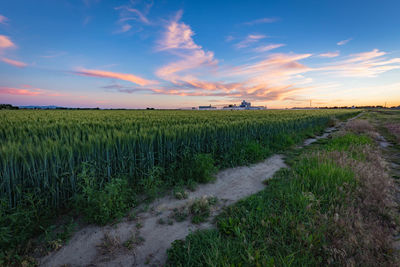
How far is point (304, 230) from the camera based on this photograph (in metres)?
2.86

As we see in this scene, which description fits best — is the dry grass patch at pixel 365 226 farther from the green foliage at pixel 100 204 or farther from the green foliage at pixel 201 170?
the green foliage at pixel 100 204

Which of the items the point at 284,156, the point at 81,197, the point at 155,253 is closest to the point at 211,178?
the point at 155,253

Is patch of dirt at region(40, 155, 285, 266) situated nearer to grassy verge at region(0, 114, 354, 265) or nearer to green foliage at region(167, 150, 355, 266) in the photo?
grassy verge at region(0, 114, 354, 265)

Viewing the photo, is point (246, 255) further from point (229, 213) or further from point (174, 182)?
point (174, 182)

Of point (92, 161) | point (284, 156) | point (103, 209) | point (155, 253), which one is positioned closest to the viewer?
point (155, 253)

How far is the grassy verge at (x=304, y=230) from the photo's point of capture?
2.43 meters

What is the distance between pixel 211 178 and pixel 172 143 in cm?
165

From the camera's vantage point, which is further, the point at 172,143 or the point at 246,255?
the point at 172,143

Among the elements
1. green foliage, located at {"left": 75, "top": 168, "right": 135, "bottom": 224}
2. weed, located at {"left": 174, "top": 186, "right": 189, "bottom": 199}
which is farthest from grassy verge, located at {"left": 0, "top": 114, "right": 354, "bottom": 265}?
weed, located at {"left": 174, "top": 186, "right": 189, "bottom": 199}

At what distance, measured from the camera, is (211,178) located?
5645 mm

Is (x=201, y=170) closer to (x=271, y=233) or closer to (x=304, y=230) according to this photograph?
(x=271, y=233)

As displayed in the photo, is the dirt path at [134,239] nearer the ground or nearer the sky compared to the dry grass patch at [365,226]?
nearer the ground

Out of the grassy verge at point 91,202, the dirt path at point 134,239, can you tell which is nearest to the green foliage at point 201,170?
the grassy verge at point 91,202

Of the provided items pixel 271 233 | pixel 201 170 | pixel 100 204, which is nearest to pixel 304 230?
pixel 271 233
